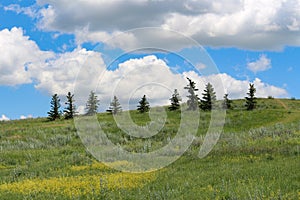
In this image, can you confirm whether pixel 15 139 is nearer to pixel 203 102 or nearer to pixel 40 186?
pixel 40 186

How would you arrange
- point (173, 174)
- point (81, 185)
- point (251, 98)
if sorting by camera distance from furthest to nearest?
point (251, 98) < point (173, 174) < point (81, 185)

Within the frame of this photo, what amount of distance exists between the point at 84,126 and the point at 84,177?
55.7ft

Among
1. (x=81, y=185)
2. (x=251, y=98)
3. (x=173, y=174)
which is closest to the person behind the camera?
(x=81, y=185)

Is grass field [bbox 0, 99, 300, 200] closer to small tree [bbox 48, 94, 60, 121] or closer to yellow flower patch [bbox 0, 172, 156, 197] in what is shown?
yellow flower patch [bbox 0, 172, 156, 197]

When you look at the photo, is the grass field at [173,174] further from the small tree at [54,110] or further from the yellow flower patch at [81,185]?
the small tree at [54,110]

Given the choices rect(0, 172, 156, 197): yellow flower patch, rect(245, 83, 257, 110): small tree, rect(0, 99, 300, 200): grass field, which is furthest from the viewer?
rect(245, 83, 257, 110): small tree

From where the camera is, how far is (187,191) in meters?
12.8

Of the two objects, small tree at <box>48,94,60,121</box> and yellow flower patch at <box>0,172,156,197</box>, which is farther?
small tree at <box>48,94,60,121</box>

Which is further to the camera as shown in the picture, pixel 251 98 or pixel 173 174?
pixel 251 98

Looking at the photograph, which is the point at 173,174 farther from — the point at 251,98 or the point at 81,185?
the point at 251,98

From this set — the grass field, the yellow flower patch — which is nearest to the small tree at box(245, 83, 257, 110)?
the grass field

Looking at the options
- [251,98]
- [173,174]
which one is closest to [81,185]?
[173,174]

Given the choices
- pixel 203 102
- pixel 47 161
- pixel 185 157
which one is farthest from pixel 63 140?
pixel 203 102

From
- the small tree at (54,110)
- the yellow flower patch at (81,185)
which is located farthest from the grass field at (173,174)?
the small tree at (54,110)
